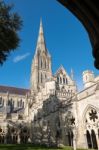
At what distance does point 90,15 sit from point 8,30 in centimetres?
1337

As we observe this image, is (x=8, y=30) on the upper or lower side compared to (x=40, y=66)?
lower

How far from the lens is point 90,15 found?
219cm

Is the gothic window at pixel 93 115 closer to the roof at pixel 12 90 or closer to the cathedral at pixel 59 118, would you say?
the cathedral at pixel 59 118

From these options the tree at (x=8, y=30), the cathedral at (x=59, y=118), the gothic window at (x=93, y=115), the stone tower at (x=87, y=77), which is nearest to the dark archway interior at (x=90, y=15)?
the tree at (x=8, y=30)

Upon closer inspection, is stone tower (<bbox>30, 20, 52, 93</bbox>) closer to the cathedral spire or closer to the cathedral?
the cathedral spire

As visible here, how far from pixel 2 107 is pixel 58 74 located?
18.9 meters

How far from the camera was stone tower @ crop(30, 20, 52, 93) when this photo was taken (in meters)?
66.9

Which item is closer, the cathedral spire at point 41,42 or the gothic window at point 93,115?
the gothic window at point 93,115

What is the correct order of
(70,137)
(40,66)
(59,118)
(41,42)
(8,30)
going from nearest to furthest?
(8,30)
(70,137)
(59,118)
(40,66)
(41,42)

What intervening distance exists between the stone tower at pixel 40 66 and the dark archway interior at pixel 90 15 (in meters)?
62.1

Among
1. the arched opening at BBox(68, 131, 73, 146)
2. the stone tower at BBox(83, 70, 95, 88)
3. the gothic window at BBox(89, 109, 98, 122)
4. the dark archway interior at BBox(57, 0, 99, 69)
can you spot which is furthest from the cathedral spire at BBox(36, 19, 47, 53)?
the dark archway interior at BBox(57, 0, 99, 69)

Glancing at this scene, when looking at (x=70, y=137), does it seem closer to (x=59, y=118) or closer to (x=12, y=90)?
(x=59, y=118)

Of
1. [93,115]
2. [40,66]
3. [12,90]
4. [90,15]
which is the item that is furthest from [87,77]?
[12,90]

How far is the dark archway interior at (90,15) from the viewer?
6.84ft
